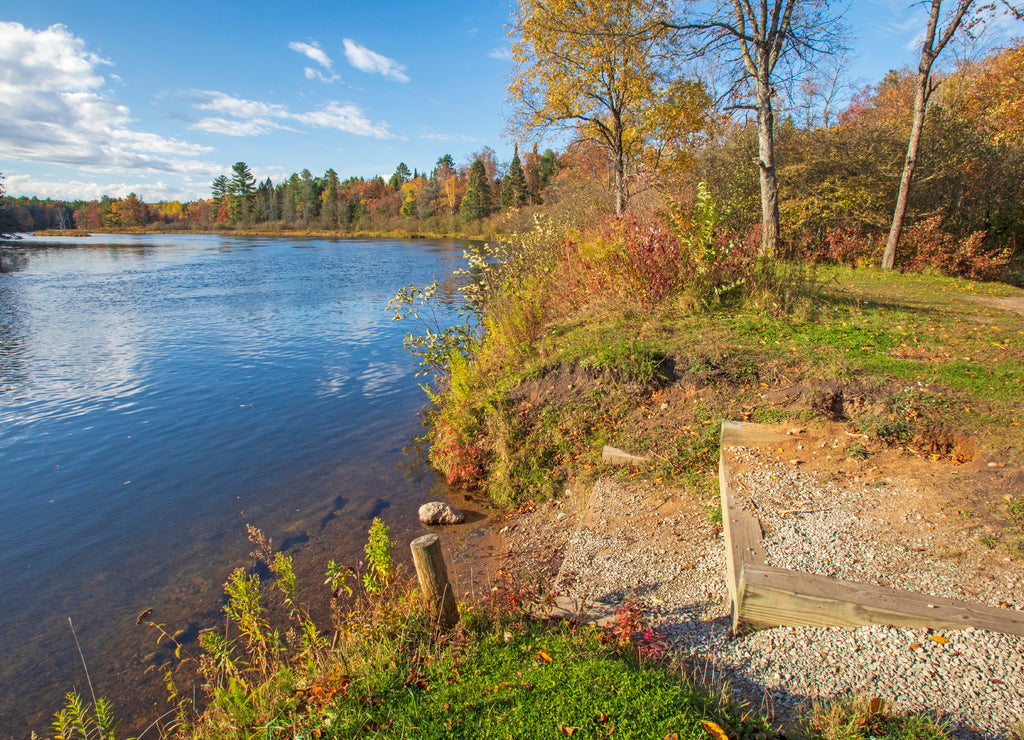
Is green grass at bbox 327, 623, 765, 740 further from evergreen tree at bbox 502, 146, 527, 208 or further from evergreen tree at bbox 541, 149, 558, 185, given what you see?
evergreen tree at bbox 541, 149, 558, 185

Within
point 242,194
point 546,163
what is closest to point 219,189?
point 242,194

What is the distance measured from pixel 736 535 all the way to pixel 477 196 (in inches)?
2596

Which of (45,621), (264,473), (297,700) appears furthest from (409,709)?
(264,473)

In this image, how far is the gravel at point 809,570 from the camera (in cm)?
278

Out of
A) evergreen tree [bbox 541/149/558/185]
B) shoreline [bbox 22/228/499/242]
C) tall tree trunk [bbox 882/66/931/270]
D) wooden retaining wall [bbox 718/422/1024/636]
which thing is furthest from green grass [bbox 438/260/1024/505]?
evergreen tree [bbox 541/149/558/185]

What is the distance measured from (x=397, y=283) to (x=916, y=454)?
2485 cm

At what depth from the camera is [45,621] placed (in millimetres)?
4980

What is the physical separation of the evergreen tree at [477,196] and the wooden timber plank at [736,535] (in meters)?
64.5

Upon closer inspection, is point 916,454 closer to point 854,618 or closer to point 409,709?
point 854,618

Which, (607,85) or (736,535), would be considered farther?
(607,85)

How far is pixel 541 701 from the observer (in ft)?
9.04

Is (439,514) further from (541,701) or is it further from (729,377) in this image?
(729,377)

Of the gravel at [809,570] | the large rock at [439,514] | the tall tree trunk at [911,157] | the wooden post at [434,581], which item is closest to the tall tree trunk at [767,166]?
the gravel at [809,570]

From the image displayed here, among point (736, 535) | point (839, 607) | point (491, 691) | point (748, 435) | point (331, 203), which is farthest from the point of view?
point (331, 203)
